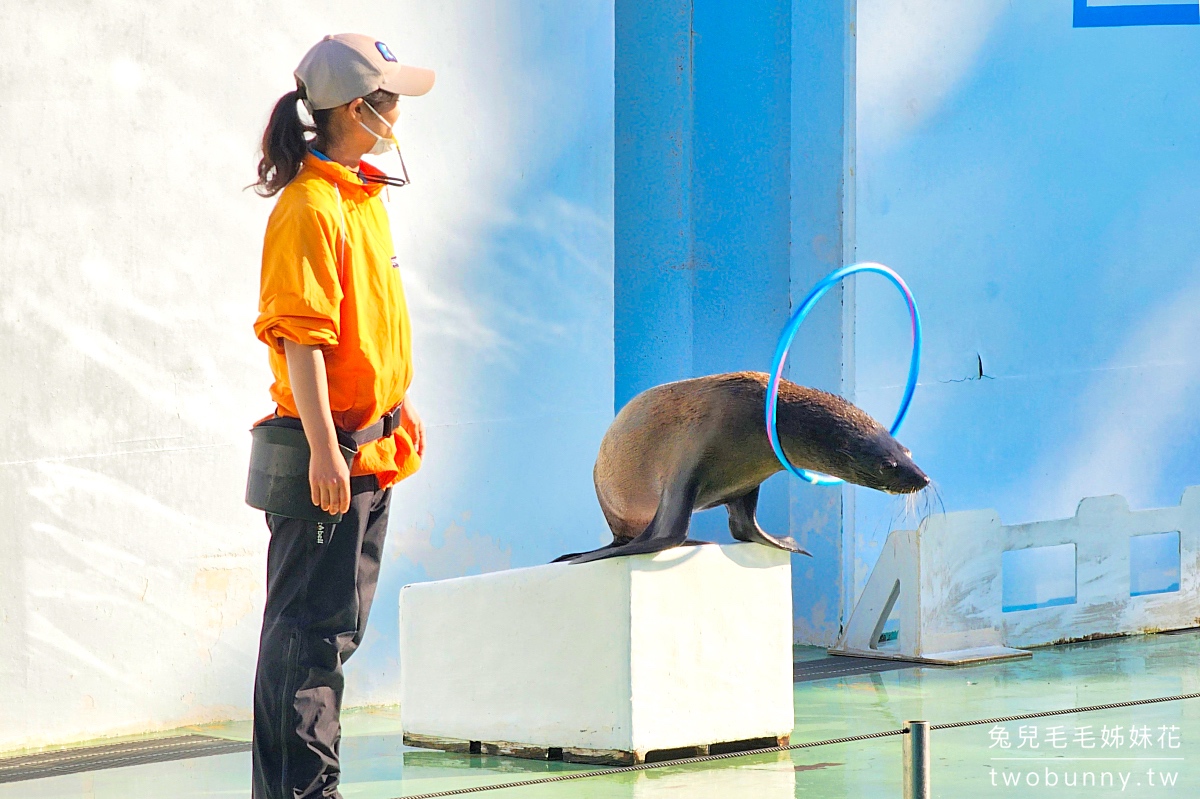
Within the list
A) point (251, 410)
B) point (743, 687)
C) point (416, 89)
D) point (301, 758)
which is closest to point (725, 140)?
point (251, 410)

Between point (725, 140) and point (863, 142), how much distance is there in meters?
0.82

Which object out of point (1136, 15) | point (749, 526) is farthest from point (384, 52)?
point (1136, 15)

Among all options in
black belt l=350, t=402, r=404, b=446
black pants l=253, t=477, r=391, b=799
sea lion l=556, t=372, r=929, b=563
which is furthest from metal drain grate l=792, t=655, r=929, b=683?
black pants l=253, t=477, r=391, b=799

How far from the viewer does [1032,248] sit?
759cm

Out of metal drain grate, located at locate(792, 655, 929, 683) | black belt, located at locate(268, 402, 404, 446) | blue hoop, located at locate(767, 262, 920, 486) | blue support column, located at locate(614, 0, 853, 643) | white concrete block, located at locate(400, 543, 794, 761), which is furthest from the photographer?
blue support column, located at locate(614, 0, 853, 643)

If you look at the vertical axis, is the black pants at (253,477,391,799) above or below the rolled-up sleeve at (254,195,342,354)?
below

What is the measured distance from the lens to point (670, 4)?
25.8ft

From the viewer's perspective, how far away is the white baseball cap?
3488 millimetres

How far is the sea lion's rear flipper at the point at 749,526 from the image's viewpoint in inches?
196

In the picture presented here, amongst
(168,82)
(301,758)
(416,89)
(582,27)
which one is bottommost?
(301,758)

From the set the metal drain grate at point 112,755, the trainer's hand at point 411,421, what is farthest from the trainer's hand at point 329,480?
the metal drain grate at point 112,755

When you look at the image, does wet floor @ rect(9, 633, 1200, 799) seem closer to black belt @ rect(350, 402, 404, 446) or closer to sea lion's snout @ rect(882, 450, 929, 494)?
sea lion's snout @ rect(882, 450, 929, 494)

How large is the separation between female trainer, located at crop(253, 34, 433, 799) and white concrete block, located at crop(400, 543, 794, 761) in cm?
129

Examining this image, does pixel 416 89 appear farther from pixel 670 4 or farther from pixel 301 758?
pixel 670 4
